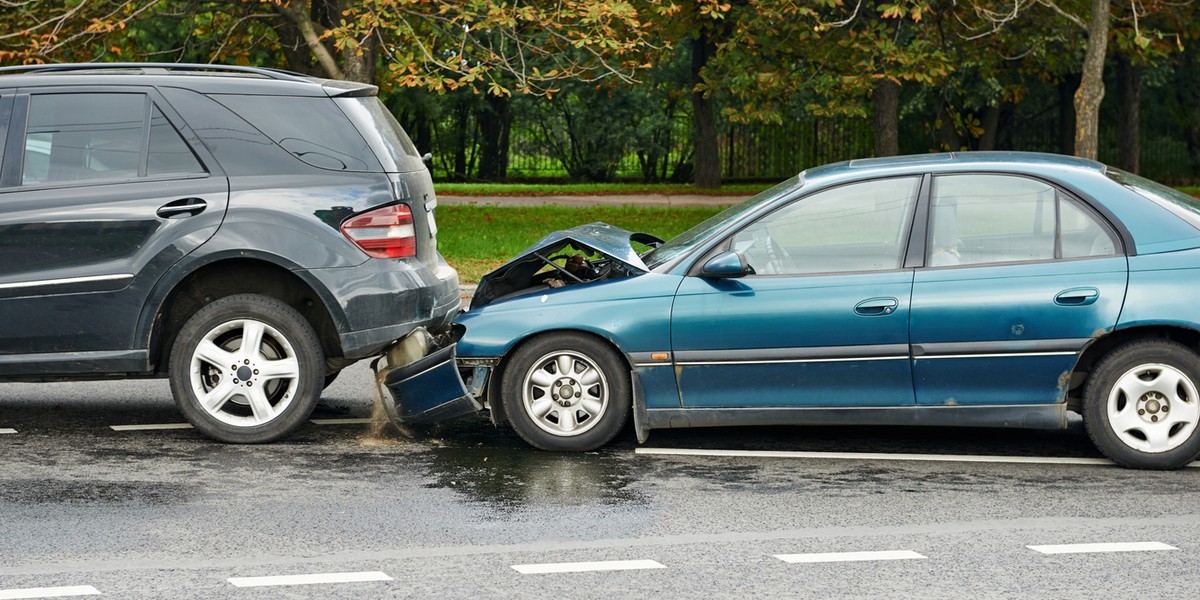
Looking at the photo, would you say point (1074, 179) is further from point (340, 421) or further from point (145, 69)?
point (145, 69)

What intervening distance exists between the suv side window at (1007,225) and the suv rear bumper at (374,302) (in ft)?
8.44

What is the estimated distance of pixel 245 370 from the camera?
24.0 feet

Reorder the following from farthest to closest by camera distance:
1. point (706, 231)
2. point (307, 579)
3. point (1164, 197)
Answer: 1. point (706, 231)
2. point (1164, 197)
3. point (307, 579)

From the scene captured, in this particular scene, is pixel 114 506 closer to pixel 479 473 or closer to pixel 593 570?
pixel 479 473

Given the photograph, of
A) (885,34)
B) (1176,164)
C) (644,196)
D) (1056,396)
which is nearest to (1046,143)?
(1176,164)

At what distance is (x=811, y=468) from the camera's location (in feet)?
22.7

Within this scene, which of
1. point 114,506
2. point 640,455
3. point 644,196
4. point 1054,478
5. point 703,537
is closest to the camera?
point 703,537

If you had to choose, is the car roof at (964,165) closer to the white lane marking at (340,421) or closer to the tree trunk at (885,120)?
the white lane marking at (340,421)

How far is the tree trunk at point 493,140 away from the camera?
3897 centimetres

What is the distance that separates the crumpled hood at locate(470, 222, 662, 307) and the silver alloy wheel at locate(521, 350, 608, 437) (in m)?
0.56

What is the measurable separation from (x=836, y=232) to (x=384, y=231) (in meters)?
2.25

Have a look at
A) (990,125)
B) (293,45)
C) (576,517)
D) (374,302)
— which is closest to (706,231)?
(374,302)

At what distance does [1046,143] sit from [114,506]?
35.5m

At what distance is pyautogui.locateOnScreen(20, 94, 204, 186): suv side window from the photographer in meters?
7.27
